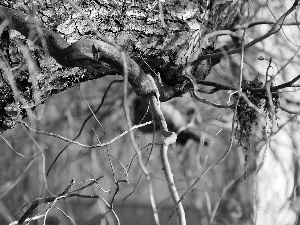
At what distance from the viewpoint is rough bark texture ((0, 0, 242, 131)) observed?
97 centimetres

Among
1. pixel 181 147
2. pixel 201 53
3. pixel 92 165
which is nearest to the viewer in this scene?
pixel 201 53

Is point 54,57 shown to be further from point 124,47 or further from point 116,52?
point 124,47

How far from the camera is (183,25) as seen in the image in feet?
4.03

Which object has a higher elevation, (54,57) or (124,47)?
(124,47)

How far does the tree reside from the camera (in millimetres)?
970

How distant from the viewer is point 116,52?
99cm

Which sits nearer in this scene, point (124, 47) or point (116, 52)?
point (116, 52)

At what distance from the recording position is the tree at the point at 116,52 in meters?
0.97

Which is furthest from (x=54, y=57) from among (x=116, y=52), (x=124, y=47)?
(x=124, y=47)

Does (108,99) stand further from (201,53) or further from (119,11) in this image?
(119,11)

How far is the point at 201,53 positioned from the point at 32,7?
1.54 feet

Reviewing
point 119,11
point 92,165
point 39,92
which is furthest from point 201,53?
point 92,165

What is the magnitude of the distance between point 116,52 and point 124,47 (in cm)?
17

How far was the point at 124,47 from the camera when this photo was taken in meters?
1.16
